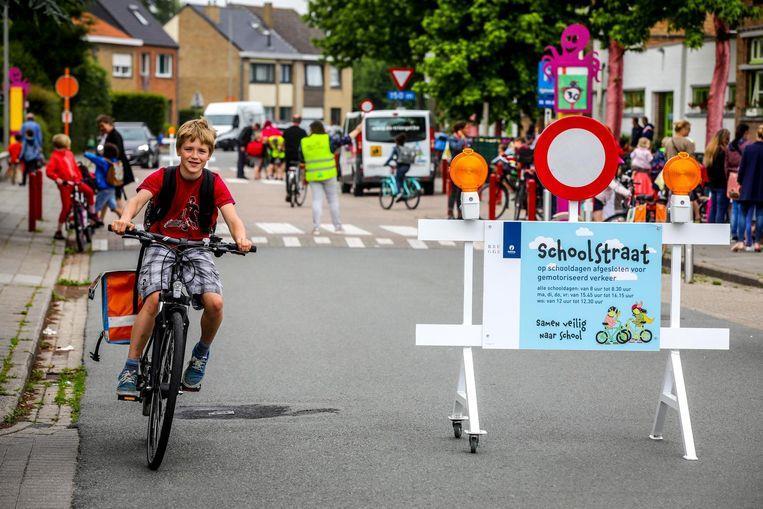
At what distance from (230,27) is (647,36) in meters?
74.4

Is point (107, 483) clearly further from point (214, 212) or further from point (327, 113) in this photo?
point (327, 113)

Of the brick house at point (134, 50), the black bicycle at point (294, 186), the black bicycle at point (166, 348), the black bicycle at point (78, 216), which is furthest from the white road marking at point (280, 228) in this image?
the brick house at point (134, 50)

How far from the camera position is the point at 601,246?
7.09 meters

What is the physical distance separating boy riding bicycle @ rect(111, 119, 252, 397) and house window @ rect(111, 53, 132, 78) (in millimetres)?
82898

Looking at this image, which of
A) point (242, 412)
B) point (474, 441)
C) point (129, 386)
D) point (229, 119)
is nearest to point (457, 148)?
point (242, 412)

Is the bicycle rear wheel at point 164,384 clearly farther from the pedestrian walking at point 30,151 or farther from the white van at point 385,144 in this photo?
the white van at point 385,144

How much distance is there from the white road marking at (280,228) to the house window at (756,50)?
15618 mm

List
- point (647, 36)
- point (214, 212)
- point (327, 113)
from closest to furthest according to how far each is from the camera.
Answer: point (214, 212)
point (647, 36)
point (327, 113)

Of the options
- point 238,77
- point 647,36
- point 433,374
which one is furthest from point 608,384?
point 238,77

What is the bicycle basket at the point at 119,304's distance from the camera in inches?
284

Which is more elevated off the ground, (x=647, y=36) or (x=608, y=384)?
(x=647, y=36)

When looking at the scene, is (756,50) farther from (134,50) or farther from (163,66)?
(163,66)

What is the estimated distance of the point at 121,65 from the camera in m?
88.5

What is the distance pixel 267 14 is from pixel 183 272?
106073 millimetres
